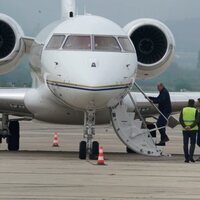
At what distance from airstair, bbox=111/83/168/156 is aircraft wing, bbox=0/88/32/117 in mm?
2609

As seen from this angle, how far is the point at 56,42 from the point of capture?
928 inches

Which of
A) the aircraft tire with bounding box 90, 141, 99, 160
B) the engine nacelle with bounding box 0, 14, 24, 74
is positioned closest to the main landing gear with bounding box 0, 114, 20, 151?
the engine nacelle with bounding box 0, 14, 24, 74

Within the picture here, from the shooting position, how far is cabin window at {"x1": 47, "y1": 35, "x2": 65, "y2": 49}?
23.3 meters

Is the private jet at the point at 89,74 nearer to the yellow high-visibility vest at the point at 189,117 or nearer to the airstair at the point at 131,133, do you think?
the airstair at the point at 131,133

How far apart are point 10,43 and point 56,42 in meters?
3.88

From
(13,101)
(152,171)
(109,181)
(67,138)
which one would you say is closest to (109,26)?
(13,101)

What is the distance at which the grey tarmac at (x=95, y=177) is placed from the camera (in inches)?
621

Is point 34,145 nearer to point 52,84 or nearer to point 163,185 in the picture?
point 52,84

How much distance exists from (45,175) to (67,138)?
60.2ft

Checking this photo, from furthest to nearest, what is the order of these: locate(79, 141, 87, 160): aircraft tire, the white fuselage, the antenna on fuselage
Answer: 1. the antenna on fuselage
2. locate(79, 141, 87, 160): aircraft tire
3. the white fuselage

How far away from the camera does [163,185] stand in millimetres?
17266

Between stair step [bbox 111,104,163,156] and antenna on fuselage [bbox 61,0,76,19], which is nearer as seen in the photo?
stair step [bbox 111,104,163,156]

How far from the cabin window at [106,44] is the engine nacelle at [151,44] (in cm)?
365

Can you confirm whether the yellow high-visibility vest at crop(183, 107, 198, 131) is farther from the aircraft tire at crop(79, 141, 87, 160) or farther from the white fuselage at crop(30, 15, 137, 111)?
the aircraft tire at crop(79, 141, 87, 160)
